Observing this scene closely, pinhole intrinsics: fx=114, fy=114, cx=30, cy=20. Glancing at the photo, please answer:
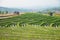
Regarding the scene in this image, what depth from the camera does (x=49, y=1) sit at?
1.74m

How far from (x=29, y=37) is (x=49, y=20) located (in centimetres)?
39

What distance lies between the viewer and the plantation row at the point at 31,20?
170 cm

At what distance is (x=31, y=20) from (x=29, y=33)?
21cm

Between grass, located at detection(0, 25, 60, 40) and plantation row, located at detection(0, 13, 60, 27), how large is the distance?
0.06 m

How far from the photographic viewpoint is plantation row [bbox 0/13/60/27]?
1.70 metres

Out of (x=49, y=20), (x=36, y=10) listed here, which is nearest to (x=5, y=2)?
(x=36, y=10)

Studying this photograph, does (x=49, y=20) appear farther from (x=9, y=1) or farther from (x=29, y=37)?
(x=9, y=1)

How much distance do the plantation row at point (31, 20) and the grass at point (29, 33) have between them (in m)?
0.06

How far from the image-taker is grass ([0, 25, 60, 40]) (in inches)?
64.2

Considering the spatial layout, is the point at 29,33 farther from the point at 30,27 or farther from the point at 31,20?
the point at 31,20

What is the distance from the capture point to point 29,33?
1.66 m

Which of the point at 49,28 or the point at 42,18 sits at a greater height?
the point at 42,18

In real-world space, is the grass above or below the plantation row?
below

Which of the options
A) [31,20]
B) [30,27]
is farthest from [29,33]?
[31,20]
